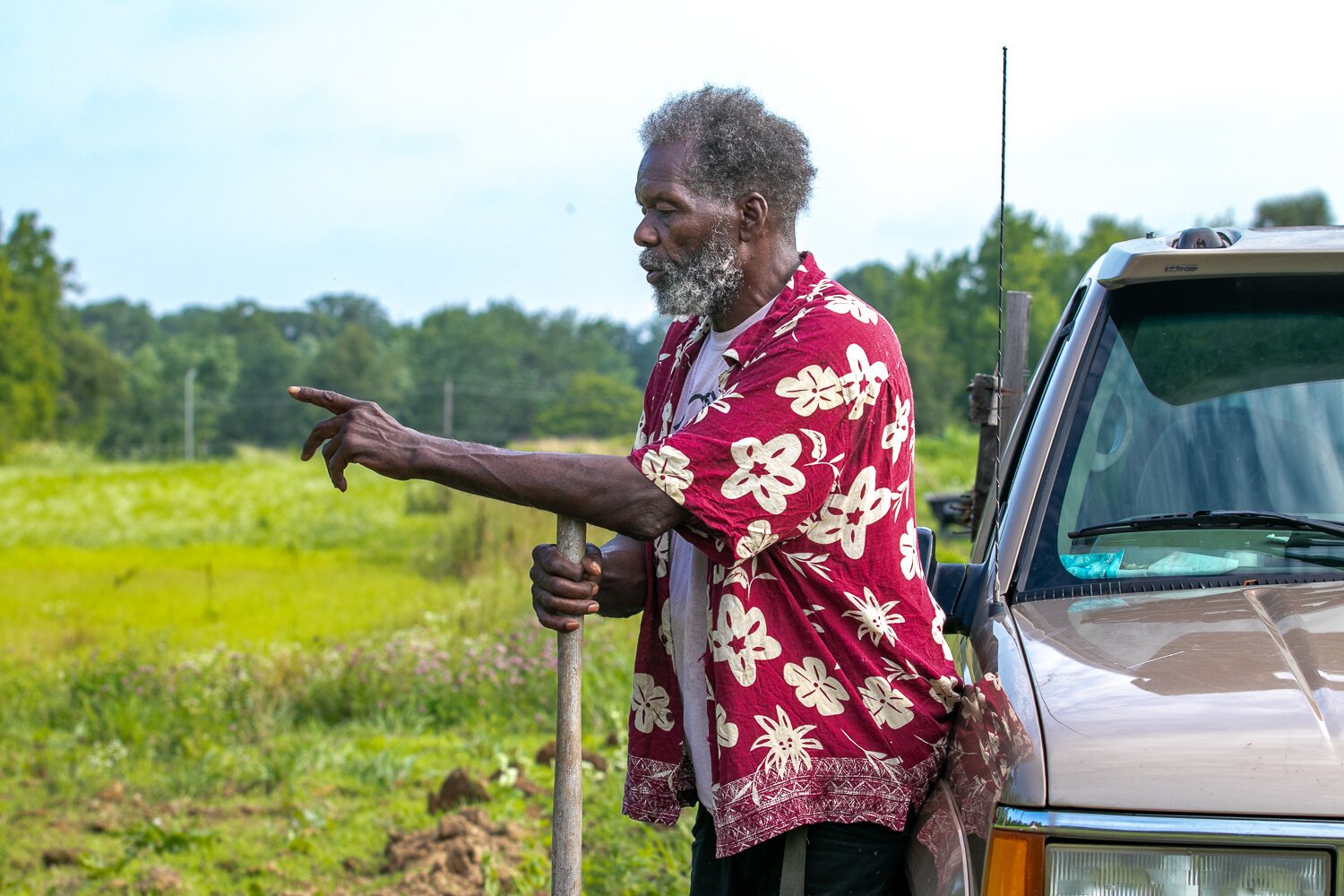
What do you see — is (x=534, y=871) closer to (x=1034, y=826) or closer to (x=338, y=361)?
(x=1034, y=826)

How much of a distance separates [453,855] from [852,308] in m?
3.96

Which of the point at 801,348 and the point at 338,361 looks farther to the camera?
the point at 338,361

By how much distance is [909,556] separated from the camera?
261 centimetres

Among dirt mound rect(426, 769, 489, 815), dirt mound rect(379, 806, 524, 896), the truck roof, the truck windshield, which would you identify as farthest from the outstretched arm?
dirt mound rect(426, 769, 489, 815)

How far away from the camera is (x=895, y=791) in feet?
8.32

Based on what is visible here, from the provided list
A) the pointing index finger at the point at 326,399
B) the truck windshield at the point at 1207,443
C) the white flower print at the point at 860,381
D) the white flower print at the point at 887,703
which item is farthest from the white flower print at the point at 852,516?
the pointing index finger at the point at 326,399

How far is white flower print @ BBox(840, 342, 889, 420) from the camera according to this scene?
98.1 inches

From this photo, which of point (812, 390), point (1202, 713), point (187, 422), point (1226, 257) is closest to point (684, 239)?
point (812, 390)

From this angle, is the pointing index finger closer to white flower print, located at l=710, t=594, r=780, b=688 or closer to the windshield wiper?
white flower print, located at l=710, t=594, r=780, b=688

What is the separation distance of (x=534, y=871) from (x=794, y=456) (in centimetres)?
377

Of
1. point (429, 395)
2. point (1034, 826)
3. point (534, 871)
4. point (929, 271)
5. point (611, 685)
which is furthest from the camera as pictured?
point (429, 395)

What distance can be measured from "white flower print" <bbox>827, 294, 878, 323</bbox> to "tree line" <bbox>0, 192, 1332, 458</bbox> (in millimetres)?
43592

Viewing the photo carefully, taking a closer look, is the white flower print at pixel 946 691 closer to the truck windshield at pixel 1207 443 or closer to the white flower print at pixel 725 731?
the truck windshield at pixel 1207 443

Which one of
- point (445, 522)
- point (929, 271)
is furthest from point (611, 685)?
point (929, 271)
